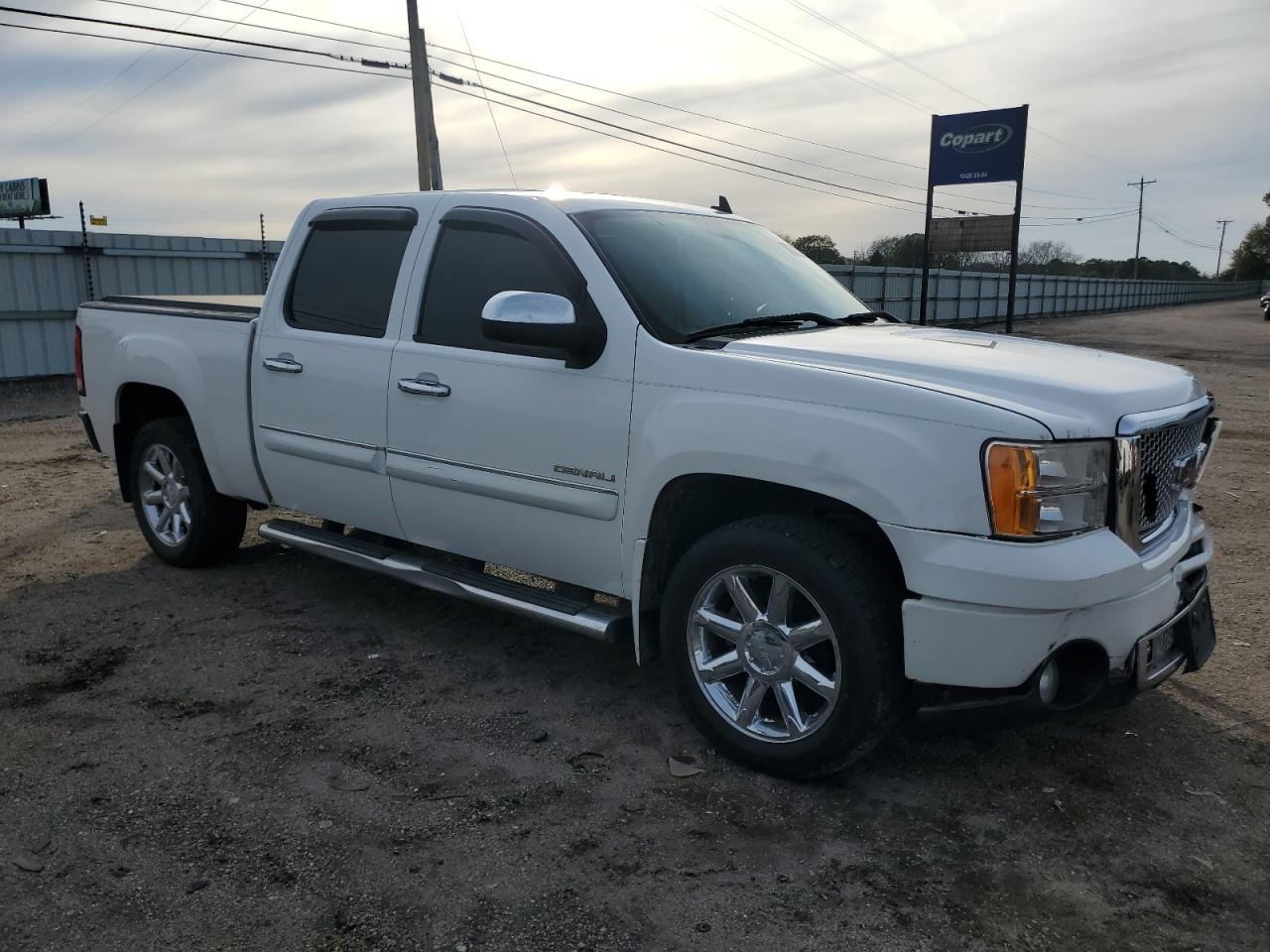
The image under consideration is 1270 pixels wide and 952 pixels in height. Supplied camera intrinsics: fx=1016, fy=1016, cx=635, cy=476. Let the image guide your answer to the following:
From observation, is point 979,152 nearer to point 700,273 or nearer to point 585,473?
point 700,273

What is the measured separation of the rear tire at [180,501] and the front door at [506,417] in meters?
1.68

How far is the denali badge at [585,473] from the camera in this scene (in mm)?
3605

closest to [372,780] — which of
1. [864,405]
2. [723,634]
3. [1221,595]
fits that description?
[723,634]

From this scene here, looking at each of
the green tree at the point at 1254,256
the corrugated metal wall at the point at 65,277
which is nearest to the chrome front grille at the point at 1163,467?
the corrugated metal wall at the point at 65,277

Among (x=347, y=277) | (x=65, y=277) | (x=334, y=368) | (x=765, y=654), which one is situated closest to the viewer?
(x=765, y=654)

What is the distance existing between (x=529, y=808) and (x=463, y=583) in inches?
45.1

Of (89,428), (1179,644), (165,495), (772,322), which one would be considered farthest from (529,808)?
(89,428)

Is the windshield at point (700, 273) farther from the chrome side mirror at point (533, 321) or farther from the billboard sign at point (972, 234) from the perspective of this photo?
the billboard sign at point (972, 234)

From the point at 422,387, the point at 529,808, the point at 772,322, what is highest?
the point at 772,322

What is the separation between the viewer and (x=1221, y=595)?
17.1ft

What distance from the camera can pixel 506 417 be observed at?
3.87 meters

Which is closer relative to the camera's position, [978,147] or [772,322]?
[772,322]

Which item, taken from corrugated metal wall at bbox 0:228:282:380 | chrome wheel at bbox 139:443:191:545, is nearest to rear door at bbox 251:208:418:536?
chrome wheel at bbox 139:443:191:545

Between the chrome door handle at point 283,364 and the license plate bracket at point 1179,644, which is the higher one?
the chrome door handle at point 283,364
